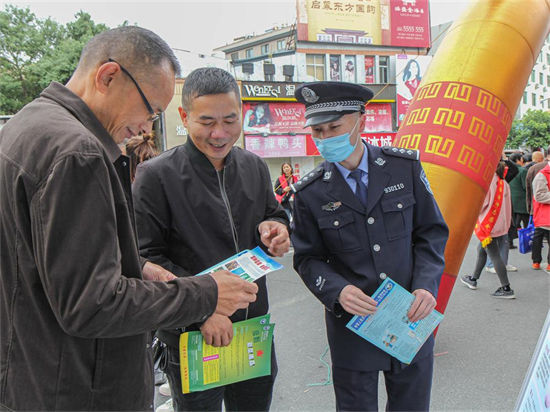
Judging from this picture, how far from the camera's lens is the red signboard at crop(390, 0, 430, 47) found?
931 inches

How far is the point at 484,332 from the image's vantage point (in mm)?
3887

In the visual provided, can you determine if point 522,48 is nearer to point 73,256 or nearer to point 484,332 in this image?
point 484,332

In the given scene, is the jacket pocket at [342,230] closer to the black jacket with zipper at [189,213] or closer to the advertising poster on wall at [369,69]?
the black jacket with zipper at [189,213]

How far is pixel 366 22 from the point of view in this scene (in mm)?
22719

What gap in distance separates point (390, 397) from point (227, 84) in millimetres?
1560

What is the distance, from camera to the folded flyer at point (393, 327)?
1.70 metres

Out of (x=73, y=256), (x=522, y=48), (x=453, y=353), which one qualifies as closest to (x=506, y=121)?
(x=522, y=48)

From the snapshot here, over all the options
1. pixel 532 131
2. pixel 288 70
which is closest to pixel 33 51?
pixel 288 70

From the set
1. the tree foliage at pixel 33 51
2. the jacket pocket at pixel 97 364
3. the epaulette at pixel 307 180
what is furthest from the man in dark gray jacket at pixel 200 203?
the tree foliage at pixel 33 51

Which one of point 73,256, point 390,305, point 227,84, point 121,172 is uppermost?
point 227,84

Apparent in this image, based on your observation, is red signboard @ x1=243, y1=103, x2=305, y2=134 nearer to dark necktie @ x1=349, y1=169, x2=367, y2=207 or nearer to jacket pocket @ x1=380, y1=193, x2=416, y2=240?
dark necktie @ x1=349, y1=169, x2=367, y2=207

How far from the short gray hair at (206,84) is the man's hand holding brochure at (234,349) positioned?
676 millimetres

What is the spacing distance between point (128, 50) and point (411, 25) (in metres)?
26.3

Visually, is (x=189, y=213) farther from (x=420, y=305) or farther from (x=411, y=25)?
(x=411, y=25)
